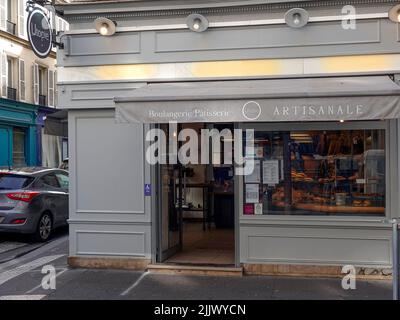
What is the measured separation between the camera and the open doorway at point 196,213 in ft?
25.5

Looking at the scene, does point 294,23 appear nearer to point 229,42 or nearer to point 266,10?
point 266,10

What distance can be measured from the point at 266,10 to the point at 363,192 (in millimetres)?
2907

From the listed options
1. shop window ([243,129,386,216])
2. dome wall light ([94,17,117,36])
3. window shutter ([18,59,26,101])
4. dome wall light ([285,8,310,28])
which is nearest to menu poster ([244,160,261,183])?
shop window ([243,129,386,216])

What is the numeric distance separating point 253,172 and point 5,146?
19.5 meters

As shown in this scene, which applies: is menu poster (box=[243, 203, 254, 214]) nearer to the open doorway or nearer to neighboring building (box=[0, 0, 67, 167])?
the open doorway

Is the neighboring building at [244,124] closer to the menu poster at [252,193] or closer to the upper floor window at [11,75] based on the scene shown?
the menu poster at [252,193]

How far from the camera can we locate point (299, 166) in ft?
24.0

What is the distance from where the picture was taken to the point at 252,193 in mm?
7309

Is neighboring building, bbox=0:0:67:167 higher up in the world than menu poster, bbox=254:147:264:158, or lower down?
higher up

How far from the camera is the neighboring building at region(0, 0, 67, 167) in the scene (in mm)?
23828

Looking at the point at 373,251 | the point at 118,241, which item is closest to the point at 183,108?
the point at 118,241

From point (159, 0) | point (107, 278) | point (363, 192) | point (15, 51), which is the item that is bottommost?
point (107, 278)

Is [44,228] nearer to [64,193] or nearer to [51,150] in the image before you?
[64,193]

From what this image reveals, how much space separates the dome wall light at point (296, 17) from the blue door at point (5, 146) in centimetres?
1969
